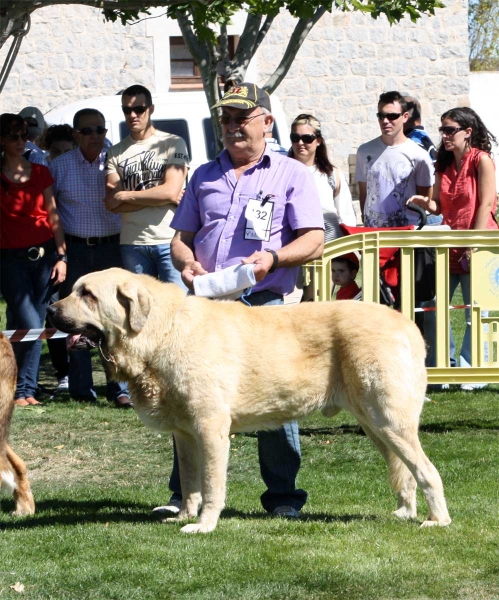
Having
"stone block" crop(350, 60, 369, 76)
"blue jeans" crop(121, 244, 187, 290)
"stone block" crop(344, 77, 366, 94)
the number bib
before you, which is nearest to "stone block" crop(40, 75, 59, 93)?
"stone block" crop(344, 77, 366, 94)

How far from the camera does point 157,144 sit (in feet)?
30.2

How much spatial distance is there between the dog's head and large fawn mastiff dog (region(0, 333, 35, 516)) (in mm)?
625

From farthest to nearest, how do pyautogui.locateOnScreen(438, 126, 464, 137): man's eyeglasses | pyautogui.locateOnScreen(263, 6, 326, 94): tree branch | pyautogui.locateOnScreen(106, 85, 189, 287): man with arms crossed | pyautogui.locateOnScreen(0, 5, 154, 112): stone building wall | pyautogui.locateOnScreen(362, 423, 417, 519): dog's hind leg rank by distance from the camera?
pyautogui.locateOnScreen(0, 5, 154, 112): stone building wall < pyautogui.locateOnScreen(263, 6, 326, 94): tree branch < pyautogui.locateOnScreen(438, 126, 464, 137): man's eyeglasses < pyautogui.locateOnScreen(106, 85, 189, 287): man with arms crossed < pyautogui.locateOnScreen(362, 423, 417, 519): dog's hind leg

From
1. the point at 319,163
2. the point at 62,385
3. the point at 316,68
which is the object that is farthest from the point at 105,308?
the point at 316,68

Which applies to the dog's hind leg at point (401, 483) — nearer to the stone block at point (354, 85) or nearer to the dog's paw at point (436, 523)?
the dog's paw at point (436, 523)

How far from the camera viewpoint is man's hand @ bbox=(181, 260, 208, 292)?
591cm

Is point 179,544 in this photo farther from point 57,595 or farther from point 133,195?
point 133,195

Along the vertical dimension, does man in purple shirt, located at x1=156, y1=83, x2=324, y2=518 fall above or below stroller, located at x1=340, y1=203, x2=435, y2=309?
above

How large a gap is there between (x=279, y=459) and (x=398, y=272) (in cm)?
328

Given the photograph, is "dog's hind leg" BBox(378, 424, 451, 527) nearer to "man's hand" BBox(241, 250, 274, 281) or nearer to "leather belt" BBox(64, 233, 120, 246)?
"man's hand" BBox(241, 250, 274, 281)

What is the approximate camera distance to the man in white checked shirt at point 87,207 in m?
9.74

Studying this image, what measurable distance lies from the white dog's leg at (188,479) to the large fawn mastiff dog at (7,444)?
38.3 inches

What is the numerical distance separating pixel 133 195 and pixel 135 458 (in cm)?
235

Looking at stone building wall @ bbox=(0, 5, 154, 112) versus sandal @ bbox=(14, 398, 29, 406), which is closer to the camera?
sandal @ bbox=(14, 398, 29, 406)
